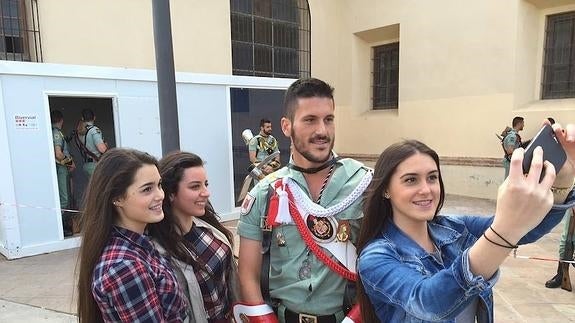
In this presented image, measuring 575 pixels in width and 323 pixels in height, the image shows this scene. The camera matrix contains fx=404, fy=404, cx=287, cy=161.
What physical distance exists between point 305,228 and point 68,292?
346 centimetres

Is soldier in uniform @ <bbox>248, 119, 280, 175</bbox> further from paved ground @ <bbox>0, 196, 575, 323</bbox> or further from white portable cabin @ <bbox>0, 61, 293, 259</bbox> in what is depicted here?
paved ground @ <bbox>0, 196, 575, 323</bbox>

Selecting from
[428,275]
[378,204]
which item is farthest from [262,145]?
[428,275]

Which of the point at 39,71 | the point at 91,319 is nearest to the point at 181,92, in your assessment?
the point at 39,71

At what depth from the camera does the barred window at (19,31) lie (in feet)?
22.2

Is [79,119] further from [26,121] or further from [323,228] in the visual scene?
[323,228]

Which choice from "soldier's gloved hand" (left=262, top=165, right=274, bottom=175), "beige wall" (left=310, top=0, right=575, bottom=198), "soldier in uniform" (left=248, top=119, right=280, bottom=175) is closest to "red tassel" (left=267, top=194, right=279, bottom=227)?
"soldier's gloved hand" (left=262, top=165, right=274, bottom=175)

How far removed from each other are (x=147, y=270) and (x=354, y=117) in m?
10.9

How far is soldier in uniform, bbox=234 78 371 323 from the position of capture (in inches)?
59.2

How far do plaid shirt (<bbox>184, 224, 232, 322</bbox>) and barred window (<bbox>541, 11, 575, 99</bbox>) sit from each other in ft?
29.6

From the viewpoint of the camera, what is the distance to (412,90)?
33.4ft

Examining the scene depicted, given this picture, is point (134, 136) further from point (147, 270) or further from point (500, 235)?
point (500, 235)

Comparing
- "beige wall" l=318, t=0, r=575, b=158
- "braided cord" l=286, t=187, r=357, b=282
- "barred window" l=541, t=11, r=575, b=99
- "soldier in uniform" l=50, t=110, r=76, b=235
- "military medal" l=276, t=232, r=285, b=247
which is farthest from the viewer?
"beige wall" l=318, t=0, r=575, b=158

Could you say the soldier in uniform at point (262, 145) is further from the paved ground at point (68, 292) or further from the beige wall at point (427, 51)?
the beige wall at point (427, 51)

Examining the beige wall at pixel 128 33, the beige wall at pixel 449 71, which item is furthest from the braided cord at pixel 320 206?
the beige wall at pixel 449 71
